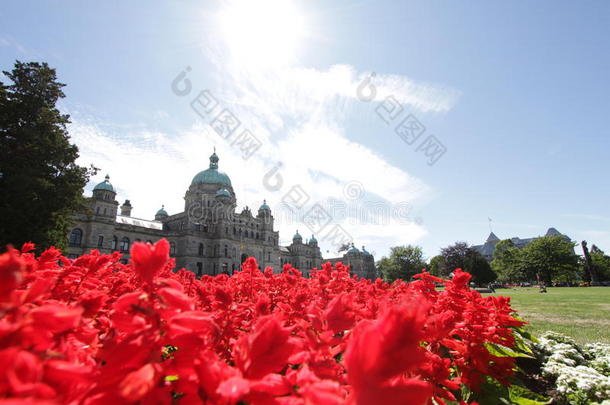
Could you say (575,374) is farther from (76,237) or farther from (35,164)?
(76,237)

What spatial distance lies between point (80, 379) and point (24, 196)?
19.7m

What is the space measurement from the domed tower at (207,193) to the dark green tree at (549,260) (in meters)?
62.7

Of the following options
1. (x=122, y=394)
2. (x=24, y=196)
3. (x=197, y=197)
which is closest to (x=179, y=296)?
(x=122, y=394)

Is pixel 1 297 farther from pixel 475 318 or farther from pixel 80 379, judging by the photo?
pixel 475 318

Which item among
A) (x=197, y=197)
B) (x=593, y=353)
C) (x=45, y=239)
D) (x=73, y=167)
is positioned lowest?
(x=593, y=353)

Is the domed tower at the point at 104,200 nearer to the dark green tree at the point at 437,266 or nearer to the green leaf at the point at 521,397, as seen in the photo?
the green leaf at the point at 521,397

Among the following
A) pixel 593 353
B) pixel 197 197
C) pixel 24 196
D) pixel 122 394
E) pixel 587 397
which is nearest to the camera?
pixel 122 394

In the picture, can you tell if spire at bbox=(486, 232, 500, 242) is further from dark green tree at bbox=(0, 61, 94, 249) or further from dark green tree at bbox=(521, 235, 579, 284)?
dark green tree at bbox=(0, 61, 94, 249)

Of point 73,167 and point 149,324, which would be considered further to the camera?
point 73,167

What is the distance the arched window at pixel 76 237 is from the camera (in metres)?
35.6

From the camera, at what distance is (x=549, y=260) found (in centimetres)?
6047

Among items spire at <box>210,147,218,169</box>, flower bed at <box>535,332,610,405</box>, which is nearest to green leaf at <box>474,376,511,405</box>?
flower bed at <box>535,332,610,405</box>

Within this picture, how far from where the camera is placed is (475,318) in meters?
2.00

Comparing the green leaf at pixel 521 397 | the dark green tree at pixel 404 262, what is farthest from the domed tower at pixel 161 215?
the green leaf at pixel 521 397
